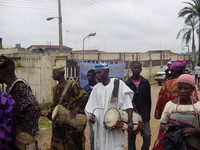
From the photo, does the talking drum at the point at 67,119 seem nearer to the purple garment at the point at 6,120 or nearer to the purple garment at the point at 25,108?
the purple garment at the point at 25,108

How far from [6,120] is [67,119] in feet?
4.78

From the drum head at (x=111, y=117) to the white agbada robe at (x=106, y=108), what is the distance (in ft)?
0.62

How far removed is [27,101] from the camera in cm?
245

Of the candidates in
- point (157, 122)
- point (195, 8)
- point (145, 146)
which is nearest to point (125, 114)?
point (145, 146)

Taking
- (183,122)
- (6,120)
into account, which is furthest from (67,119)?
(183,122)

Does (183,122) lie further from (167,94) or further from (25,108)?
(25,108)

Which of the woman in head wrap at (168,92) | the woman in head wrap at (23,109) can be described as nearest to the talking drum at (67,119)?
A: the woman in head wrap at (23,109)

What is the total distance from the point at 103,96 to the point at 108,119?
0.39 meters

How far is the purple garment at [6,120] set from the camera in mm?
2129

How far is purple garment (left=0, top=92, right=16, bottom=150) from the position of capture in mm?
2129

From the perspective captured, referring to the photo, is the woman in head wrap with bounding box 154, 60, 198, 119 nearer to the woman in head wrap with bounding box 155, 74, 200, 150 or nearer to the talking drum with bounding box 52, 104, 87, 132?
the woman in head wrap with bounding box 155, 74, 200, 150

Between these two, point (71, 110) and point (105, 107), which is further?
point (71, 110)

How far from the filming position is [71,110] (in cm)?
366

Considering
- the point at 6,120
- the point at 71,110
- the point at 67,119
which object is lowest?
the point at 67,119
